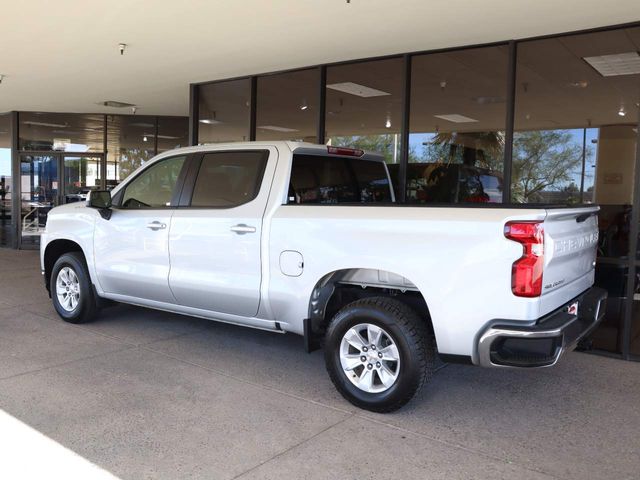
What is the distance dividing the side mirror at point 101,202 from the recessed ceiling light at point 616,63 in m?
5.58

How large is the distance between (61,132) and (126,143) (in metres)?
1.51

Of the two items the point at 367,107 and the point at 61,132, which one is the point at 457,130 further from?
the point at 61,132

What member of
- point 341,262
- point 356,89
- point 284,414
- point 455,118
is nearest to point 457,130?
point 455,118

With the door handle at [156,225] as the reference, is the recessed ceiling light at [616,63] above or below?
above

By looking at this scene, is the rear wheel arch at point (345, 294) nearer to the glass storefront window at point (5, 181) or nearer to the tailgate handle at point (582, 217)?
the tailgate handle at point (582, 217)

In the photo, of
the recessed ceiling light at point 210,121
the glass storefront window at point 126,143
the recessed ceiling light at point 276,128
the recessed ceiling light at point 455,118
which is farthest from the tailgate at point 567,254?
the glass storefront window at point 126,143

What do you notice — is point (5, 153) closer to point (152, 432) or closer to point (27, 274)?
point (27, 274)

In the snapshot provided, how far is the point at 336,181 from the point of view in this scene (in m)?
5.18

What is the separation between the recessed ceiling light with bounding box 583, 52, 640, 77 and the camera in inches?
245

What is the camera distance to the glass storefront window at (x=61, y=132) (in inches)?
525

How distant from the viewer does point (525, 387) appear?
15.1 feet

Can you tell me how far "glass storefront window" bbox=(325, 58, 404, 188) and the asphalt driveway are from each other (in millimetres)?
3088

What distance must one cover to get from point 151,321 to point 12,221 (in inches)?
364

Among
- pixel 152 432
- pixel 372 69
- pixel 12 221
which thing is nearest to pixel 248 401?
pixel 152 432
